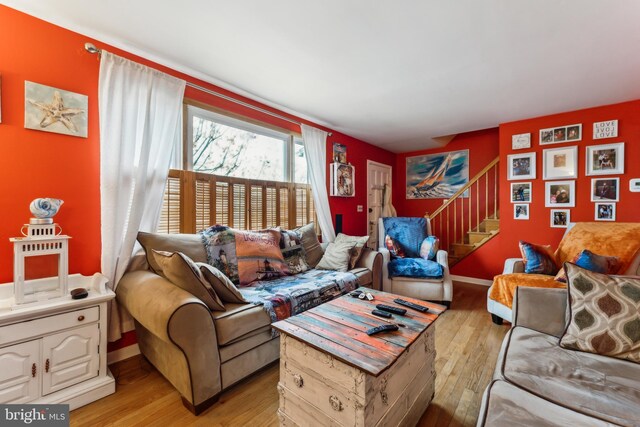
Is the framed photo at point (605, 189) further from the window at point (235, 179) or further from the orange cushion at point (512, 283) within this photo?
the window at point (235, 179)

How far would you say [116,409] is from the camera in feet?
4.78

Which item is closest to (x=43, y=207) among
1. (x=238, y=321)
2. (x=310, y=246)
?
(x=238, y=321)

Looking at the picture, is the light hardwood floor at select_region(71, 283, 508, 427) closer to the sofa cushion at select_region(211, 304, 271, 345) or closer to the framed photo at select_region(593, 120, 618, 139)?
the sofa cushion at select_region(211, 304, 271, 345)

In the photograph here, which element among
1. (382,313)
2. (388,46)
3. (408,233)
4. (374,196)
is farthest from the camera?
(374,196)

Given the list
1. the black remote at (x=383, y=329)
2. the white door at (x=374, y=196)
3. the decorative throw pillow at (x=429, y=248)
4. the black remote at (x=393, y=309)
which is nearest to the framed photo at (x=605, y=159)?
the decorative throw pillow at (x=429, y=248)

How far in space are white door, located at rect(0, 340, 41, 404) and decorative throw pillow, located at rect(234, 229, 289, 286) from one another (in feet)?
3.95

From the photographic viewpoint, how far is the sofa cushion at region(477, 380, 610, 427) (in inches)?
32.3

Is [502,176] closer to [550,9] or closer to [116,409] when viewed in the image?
[550,9]

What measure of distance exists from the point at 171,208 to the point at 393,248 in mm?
2613

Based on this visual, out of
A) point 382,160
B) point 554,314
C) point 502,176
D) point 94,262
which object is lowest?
point 554,314

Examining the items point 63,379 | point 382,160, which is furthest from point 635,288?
point 382,160

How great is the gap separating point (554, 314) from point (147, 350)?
8.49ft

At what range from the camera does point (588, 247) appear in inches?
96.8

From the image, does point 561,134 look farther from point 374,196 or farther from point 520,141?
point 374,196
